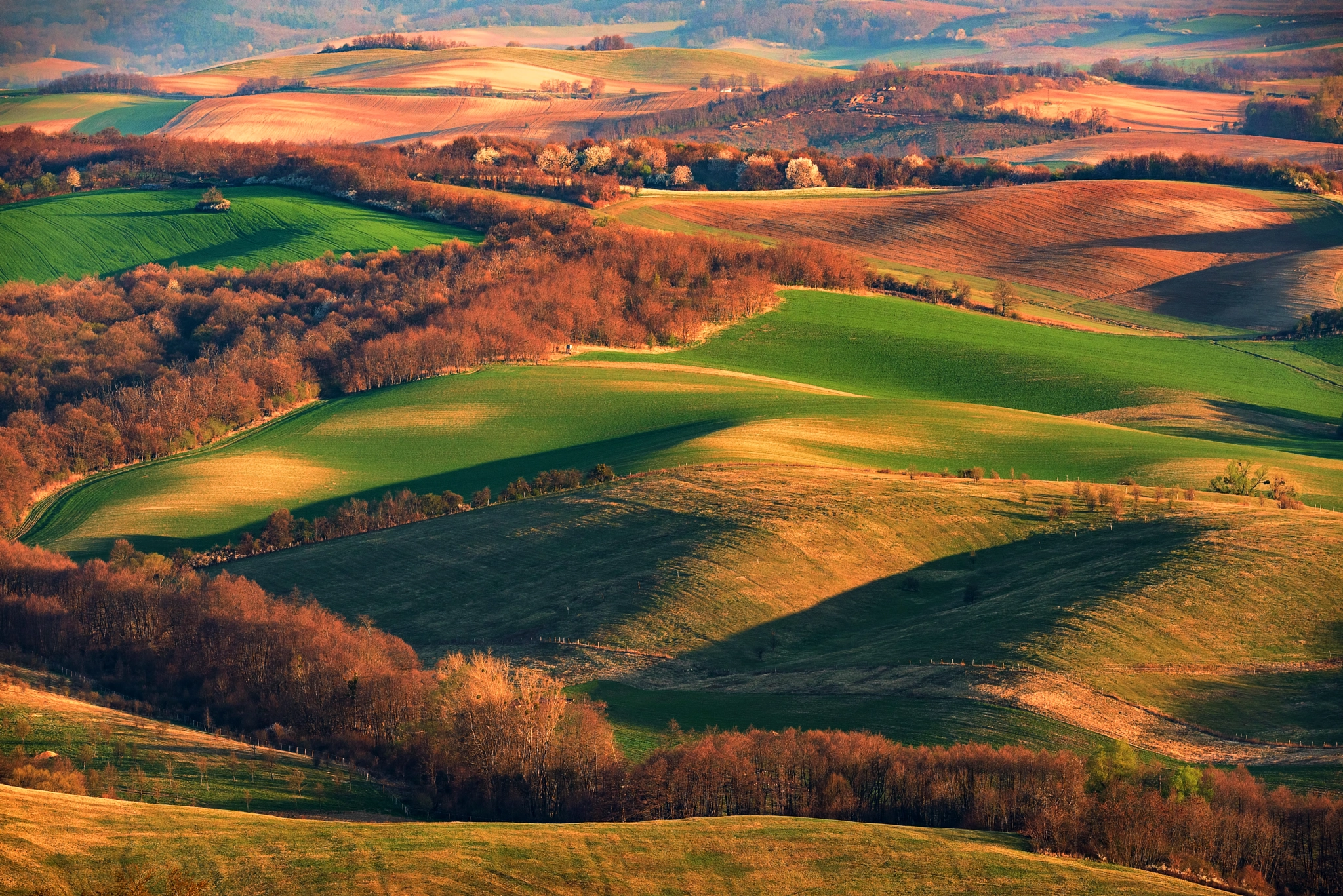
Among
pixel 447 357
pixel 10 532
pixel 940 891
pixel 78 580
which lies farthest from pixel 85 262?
pixel 940 891

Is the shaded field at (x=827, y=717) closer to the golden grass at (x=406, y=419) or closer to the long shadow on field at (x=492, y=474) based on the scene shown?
the long shadow on field at (x=492, y=474)

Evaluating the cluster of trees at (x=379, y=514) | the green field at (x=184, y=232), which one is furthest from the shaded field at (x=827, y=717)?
the green field at (x=184, y=232)

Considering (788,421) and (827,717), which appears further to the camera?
(788,421)

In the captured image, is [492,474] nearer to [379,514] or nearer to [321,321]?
[379,514]

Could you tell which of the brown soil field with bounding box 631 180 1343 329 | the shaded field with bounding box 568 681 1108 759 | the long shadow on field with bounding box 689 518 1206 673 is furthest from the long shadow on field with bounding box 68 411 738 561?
the brown soil field with bounding box 631 180 1343 329

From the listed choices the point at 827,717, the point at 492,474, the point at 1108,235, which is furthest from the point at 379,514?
the point at 1108,235

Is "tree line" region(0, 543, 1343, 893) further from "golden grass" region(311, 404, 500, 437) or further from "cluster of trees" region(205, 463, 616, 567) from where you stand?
"golden grass" region(311, 404, 500, 437)
